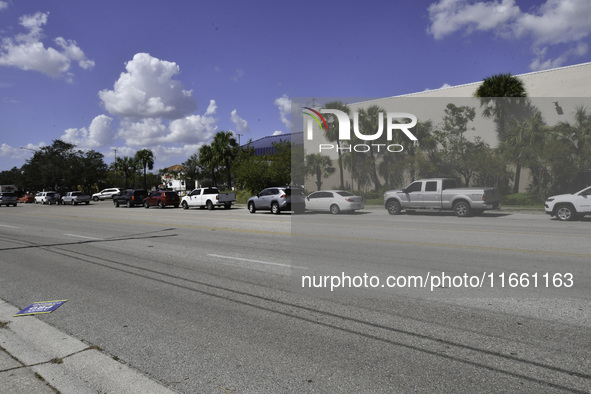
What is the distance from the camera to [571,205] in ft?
57.3

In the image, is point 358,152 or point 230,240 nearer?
point 230,240

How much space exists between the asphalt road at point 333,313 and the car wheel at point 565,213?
7510 mm

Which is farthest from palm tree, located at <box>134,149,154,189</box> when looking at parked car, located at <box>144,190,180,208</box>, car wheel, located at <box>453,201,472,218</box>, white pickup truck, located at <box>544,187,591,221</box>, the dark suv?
white pickup truck, located at <box>544,187,591,221</box>

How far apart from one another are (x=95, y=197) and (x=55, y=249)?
64074mm

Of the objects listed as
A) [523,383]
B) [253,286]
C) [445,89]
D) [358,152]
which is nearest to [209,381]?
[523,383]

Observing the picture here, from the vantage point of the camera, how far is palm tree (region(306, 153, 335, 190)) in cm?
2828

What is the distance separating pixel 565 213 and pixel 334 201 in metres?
11.2

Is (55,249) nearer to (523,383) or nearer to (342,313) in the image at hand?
(342,313)

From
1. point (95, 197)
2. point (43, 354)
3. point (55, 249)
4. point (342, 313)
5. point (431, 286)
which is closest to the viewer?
point (43, 354)

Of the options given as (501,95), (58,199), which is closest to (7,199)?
(58,199)

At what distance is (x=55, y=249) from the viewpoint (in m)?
12.2

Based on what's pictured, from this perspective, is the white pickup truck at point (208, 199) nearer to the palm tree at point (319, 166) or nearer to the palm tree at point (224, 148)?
the palm tree at point (319, 166)

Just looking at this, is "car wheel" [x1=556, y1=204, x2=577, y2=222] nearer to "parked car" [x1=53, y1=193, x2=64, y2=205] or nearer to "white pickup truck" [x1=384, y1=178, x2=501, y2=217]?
"white pickup truck" [x1=384, y1=178, x2=501, y2=217]

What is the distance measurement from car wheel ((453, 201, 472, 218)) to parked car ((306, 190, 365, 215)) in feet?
17.8
